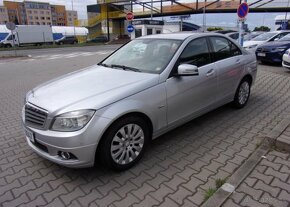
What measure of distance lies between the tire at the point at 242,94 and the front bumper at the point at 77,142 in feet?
11.0

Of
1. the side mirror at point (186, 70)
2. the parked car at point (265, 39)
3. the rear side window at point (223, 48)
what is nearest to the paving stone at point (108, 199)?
the side mirror at point (186, 70)

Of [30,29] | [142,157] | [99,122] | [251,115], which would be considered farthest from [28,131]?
[30,29]

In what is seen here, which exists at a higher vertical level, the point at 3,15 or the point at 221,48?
the point at 3,15

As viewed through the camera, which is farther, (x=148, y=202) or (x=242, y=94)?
(x=242, y=94)

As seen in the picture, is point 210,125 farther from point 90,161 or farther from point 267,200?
point 90,161

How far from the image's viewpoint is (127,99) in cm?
308

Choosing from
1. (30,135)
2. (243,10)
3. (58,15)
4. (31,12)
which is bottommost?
(30,135)

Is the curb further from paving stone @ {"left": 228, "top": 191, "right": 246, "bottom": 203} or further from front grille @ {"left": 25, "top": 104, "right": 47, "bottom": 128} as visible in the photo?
front grille @ {"left": 25, "top": 104, "right": 47, "bottom": 128}

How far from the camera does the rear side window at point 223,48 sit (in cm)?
459

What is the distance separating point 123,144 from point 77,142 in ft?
2.03

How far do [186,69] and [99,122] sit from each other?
1467 mm

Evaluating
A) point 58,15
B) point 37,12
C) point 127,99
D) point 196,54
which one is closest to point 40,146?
point 127,99

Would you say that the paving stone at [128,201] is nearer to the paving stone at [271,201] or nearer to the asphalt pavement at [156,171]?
the asphalt pavement at [156,171]

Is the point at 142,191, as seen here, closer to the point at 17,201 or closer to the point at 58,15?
the point at 17,201
